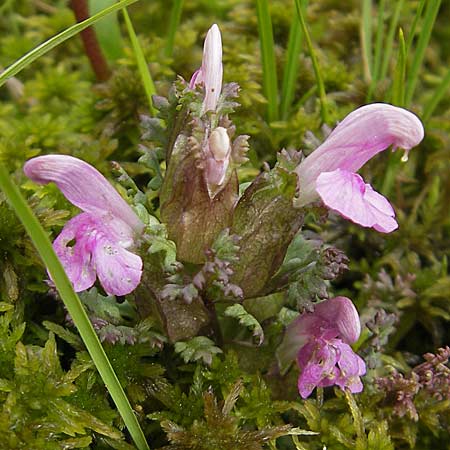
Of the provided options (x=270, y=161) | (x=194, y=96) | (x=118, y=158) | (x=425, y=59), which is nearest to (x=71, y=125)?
(x=118, y=158)


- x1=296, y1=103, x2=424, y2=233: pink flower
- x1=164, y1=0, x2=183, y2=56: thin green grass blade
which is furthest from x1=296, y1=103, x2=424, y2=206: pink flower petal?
x1=164, y1=0, x2=183, y2=56: thin green grass blade

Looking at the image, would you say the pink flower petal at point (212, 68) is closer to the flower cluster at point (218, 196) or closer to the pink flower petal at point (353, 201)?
the flower cluster at point (218, 196)

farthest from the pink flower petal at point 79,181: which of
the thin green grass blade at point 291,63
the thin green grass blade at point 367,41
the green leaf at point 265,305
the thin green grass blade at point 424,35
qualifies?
the thin green grass blade at point 367,41

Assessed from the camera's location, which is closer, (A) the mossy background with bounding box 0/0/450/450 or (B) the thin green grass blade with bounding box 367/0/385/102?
(A) the mossy background with bounding box 0/0/450/450

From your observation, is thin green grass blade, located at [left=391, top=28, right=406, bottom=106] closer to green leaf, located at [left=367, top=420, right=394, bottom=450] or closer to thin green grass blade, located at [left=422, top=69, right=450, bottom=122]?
thin green grass blade, located at [left=422, top=69, right=450, bottom=122]

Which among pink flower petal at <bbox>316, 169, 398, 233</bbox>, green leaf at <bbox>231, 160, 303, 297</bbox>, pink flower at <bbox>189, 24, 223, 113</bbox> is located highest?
pink flower at <bbox>189, 24, 223, 113</bbox>

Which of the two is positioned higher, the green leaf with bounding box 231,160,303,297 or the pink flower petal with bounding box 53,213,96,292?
the pink flower petal with bounding box 53,213,96,292

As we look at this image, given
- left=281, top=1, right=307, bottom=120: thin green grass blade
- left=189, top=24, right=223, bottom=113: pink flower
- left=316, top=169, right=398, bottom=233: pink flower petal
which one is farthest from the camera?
left=281, top=1, right=307, bottom=120: thin green grass blade

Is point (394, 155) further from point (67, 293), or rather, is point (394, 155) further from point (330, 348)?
point (67, 293)
